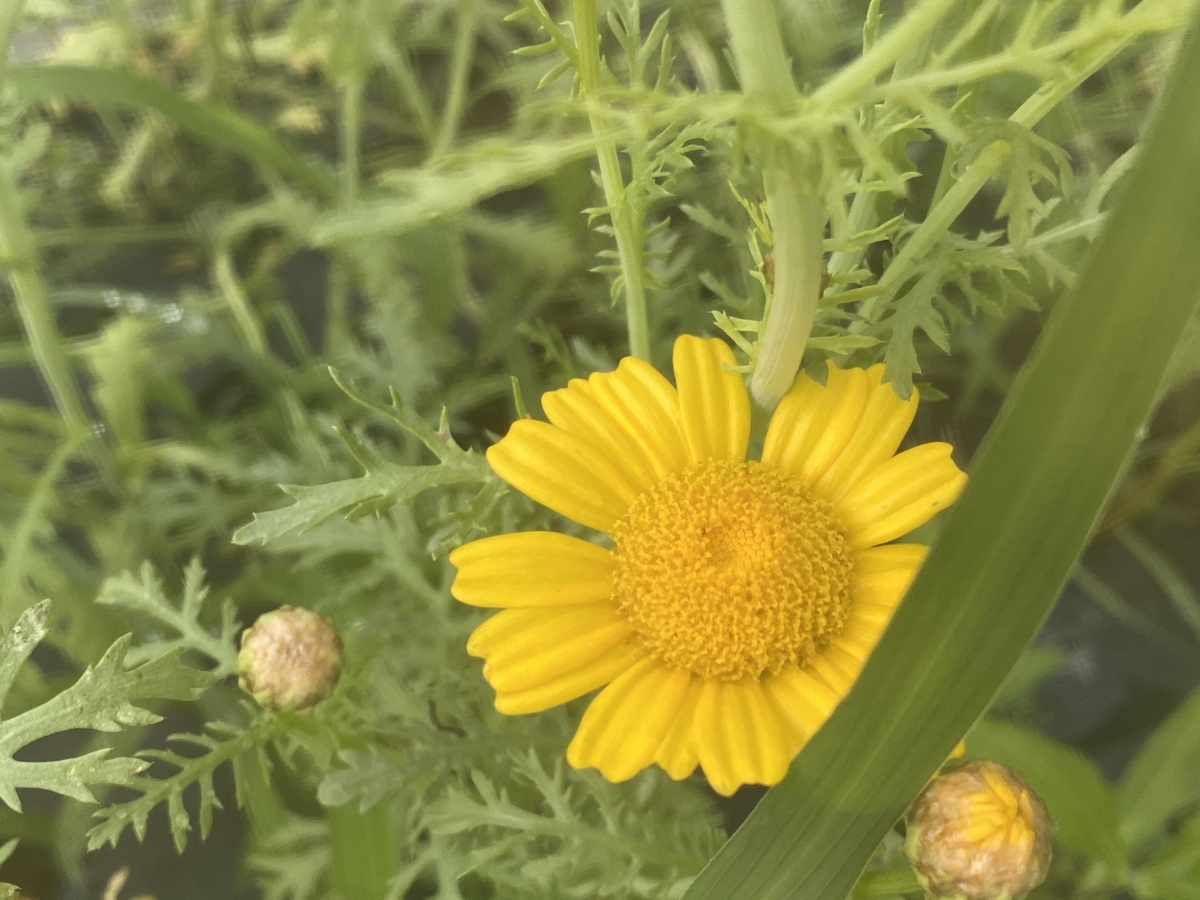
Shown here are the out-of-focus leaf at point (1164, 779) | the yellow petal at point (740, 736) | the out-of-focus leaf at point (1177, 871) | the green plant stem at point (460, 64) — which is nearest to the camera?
the yellow petal at point (740, 736)

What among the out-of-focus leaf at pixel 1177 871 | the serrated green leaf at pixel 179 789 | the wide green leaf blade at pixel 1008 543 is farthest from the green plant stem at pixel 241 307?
the out-of-focus leaf at pixel 1177 871

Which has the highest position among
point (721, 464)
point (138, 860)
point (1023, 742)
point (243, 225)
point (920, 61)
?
point (243, 225)

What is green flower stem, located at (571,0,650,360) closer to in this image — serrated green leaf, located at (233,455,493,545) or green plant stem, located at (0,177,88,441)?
serrated green leaf, located at (233,455,493,545)

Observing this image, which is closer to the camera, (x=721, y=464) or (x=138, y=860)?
(x=721, y=464)

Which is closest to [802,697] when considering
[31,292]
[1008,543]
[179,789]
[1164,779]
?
[1008,543]

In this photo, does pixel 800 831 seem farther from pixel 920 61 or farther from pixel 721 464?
pixel 920 61

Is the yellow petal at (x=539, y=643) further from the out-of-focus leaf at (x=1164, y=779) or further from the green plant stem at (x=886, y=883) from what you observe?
the out-of-focus leaf at (x=1164, y=779)

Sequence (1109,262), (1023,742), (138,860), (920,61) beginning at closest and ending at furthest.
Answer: (1109,262)
(920,61)
(1023,742)
(138,860)

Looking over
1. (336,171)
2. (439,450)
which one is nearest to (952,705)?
(439,450)
